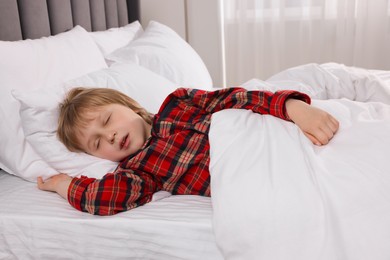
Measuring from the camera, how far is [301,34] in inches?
110

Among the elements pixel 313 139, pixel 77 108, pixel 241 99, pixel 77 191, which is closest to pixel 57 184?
pixel 77 191

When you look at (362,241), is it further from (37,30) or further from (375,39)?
(375,39)

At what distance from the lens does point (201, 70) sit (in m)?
1.98

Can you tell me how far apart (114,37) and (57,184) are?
103 cm

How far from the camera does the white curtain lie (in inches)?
105

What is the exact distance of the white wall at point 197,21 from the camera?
2.96 m

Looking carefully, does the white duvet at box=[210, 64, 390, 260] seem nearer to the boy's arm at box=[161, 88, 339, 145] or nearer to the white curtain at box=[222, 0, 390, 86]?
the boy's arm at box=[161, 88, 339, 145]

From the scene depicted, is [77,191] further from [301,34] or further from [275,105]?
Result: [301,34]

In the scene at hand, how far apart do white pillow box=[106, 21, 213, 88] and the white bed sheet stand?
0.88 metres

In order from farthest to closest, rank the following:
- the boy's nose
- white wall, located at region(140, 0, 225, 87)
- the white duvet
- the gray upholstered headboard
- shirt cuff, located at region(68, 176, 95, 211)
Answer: white wall, located at region(140, 0, 225, 87)
the gray upholstered headboard
the boy's nose
shirt cuff, located at region(68, 176, 95, 211)
the white duvet

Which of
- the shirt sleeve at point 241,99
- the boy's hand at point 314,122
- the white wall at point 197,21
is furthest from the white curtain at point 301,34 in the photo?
the boy's hand at point 314,122

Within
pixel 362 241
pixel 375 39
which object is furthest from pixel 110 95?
pixel 375 39

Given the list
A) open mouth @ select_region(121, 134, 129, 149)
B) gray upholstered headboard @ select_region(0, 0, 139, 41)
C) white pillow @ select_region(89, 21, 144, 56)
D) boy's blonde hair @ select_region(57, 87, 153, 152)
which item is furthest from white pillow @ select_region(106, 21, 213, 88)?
open mouth @ select_region(121, 134, 129, 149)

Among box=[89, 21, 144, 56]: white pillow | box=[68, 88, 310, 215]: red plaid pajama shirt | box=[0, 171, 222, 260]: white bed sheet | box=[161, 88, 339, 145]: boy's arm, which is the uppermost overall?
box=[89, 21, 144, 56]: white pillow
